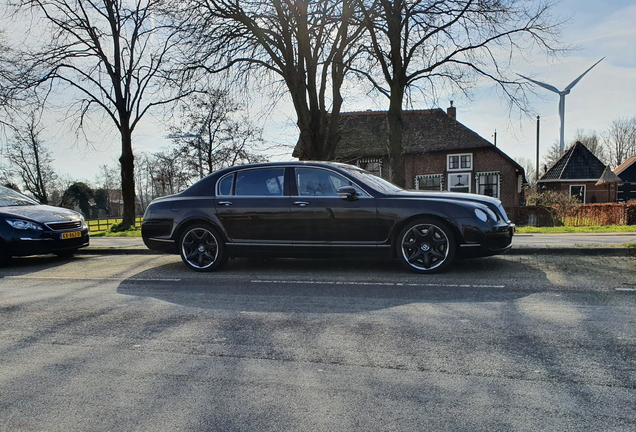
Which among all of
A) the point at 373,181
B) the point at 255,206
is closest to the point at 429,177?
the point at 373,181

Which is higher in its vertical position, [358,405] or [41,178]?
[41,178]

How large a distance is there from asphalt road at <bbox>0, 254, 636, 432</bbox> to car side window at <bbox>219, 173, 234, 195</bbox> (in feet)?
5.59

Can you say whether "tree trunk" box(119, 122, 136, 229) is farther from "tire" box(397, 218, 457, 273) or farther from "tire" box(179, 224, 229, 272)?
"tire" box(397, 218, 457, 273)

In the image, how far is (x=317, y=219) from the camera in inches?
276

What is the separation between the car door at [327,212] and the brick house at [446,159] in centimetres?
2889

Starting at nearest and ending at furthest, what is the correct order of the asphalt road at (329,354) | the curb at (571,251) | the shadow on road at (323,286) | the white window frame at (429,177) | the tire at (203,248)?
the asphalt road at (329,354), the shadow on road at (323,286), the tire at (203,248), the curb at (571,251), the white window frame at (429,177)

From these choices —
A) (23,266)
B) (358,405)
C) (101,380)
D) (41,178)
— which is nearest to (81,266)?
(23,266)

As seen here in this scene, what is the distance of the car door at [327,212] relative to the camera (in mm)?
6852

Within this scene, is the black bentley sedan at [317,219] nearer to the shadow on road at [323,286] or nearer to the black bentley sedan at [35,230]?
the shadow on road at [323,286]

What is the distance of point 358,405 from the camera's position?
272 centimetres

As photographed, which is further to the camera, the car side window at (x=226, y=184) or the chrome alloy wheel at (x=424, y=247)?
the car side window at (x=226, y=184)

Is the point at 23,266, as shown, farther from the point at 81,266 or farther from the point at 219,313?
the point at 219,313

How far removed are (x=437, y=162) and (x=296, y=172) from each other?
32036 mm

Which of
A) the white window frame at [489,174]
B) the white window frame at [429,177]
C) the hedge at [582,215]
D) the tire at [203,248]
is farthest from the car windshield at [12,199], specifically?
the white window frame at [489,174]
